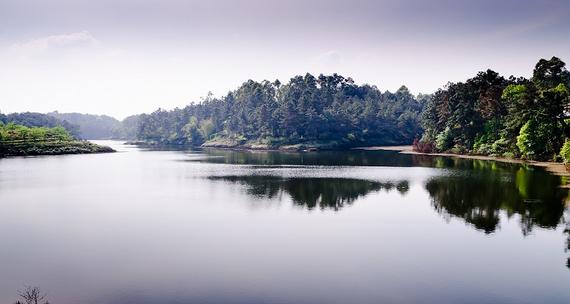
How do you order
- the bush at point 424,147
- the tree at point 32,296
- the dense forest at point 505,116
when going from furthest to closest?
the bush at point 424,147
the dense forest at point 505,116
the tree at point 32,296

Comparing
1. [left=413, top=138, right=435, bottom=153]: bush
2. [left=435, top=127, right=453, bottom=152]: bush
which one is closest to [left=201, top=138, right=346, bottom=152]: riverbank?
[left=413, top=138, right=435, bottom=153]: bush

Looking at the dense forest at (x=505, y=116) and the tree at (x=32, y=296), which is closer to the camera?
the tree at (x=32, y=296)

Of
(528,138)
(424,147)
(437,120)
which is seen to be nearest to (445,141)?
(424,147)

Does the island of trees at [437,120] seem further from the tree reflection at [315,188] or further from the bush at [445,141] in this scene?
the tree reflection at [315,188]

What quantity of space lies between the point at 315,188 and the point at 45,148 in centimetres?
8737

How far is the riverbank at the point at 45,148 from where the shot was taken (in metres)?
104

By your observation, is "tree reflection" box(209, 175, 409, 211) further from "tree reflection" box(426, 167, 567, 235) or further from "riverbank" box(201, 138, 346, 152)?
"riverbank" box(201, 138, 346, 152)

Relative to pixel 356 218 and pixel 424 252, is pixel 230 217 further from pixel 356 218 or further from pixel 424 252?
pixel 424 252

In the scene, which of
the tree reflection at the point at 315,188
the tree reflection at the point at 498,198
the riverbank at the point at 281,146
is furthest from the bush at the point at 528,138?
the riverbank at the point at 281,146

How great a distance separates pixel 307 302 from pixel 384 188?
34.0 meters

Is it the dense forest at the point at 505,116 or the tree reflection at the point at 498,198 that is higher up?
the dense forest at the point at 505,116

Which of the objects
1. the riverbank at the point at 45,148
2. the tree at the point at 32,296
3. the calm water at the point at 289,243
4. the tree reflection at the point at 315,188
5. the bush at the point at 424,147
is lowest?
the tree at the point at 32,296

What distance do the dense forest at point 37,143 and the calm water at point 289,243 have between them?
201ft

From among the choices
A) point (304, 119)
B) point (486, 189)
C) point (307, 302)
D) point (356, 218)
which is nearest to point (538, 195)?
point (486, 189)
